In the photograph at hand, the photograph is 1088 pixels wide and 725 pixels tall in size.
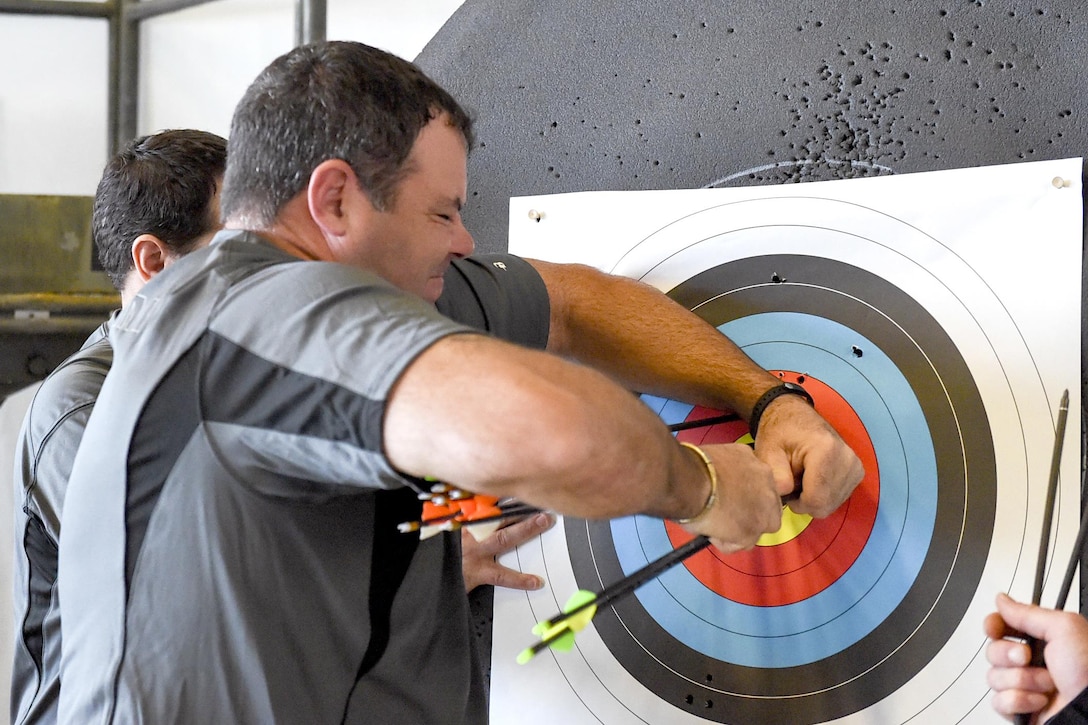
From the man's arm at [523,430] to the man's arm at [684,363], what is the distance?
0.35 m

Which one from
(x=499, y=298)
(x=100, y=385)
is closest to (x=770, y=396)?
(x=499, y=298)

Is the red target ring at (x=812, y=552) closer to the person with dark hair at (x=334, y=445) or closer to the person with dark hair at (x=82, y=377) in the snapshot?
the person with dark hair at (x=334, y=445)

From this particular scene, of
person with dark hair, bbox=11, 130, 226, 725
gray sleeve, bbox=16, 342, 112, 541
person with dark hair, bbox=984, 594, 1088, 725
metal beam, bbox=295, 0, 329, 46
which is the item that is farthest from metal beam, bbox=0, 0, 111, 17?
person with dark hair, bbox=984, 594, 1088, 725

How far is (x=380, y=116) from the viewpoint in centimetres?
101

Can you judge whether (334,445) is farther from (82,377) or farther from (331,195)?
(82,377)

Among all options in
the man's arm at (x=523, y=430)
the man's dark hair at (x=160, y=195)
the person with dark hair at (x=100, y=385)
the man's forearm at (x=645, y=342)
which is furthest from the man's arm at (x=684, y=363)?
the man's dark hair at (x=160, y=195)

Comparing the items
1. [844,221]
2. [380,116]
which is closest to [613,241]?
[844,221]

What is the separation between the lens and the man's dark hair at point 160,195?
4.94 ft

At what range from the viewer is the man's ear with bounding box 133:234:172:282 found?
59.3 inches

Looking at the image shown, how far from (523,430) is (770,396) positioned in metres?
0.53

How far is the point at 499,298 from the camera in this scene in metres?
1.29

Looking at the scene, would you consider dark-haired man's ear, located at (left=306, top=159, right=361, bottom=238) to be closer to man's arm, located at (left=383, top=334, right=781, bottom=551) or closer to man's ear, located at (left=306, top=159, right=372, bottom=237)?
man's ear, located at (left=306, top=159, right=372, bottom=237)

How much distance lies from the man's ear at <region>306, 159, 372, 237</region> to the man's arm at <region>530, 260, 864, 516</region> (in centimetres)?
39

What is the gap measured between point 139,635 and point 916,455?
32.3 inches
